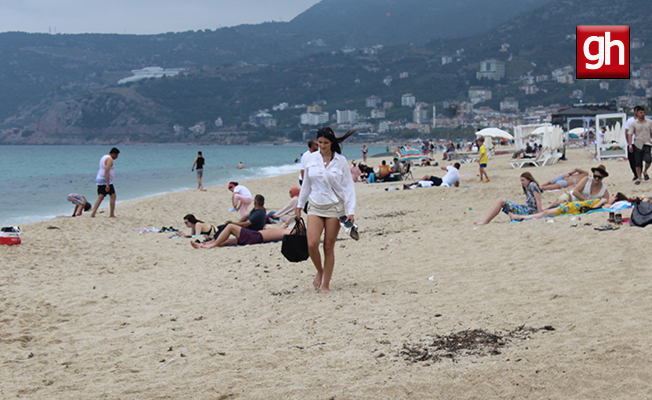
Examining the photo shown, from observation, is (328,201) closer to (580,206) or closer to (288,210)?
(580,206)

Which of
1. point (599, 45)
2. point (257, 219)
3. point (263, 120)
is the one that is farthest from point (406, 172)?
point (263, 120)

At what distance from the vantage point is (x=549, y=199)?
9586 mm

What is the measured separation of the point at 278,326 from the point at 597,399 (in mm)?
2228

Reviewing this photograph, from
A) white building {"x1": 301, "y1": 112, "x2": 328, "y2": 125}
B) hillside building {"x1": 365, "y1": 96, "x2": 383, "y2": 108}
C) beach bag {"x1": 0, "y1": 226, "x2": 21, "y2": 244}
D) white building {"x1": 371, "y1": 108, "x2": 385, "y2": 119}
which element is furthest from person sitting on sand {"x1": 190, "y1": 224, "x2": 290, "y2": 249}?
hillside building {"x1": 365, "y1": 96, "x2": 383, "y2": 108}

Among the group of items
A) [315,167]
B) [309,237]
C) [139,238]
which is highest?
[315,167]

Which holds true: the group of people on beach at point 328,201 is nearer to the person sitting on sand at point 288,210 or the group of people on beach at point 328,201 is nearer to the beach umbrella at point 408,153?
the person sitting on sand at point 288,210

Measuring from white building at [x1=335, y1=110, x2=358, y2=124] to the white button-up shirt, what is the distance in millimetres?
136414

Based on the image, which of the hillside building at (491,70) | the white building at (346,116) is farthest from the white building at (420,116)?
the hillside building at (491,70)

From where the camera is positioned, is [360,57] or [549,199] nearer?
[549,199]

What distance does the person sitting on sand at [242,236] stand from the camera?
773 cm

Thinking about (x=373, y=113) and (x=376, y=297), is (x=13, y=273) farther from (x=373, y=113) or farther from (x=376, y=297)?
(x=373, y=113)

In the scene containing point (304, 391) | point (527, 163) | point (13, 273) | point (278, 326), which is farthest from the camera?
point (527, 163)

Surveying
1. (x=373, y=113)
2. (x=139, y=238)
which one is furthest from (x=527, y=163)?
(x=373, y=113)

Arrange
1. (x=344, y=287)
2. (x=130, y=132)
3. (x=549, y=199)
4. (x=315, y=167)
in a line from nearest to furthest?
(x=315, y=167), (x=344, y=287), (x=549, y=199), (x=130, y=132)
